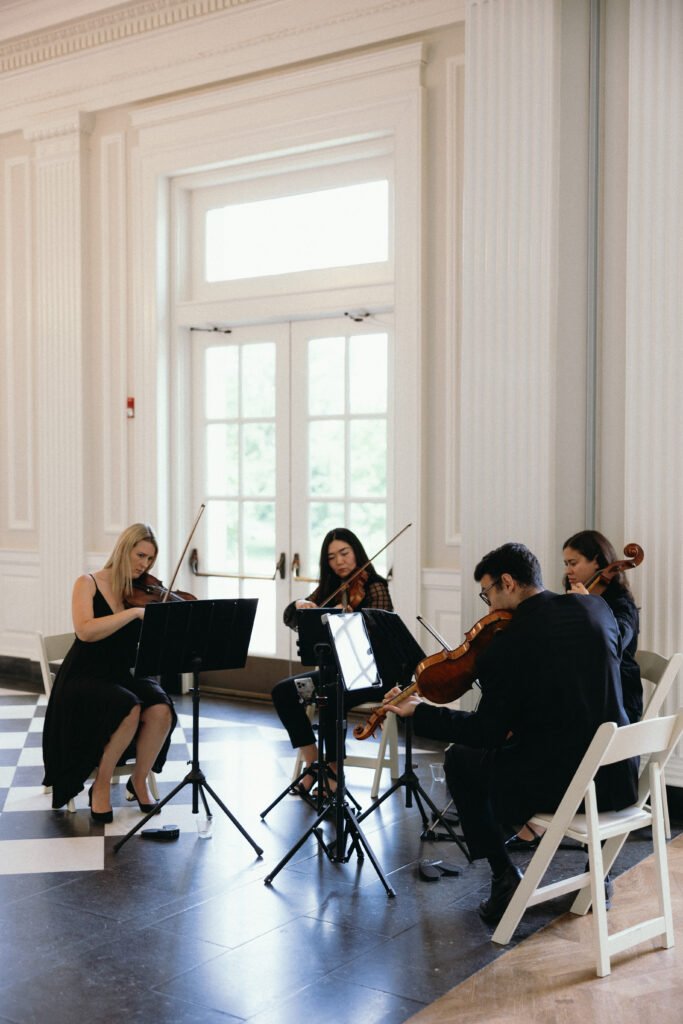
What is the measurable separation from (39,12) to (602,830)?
19.7 ft

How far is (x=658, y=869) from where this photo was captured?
306 centimetres

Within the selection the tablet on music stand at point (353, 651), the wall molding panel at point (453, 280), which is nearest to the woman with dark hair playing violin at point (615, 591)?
the tablet on music stand at point (353, 651)

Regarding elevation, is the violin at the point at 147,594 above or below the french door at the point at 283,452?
below

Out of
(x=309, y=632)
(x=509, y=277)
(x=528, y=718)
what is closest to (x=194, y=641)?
(x=309, y=632)

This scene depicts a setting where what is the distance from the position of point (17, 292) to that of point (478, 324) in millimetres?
3752

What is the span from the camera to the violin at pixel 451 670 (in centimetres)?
331

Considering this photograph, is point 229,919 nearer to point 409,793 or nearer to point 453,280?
point 409,793

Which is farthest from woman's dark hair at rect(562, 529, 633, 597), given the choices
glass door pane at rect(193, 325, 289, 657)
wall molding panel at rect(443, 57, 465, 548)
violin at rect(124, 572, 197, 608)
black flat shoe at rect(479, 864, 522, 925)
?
glass door pane at rect(193, 325, 289, 657)

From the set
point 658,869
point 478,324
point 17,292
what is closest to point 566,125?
point 478,324

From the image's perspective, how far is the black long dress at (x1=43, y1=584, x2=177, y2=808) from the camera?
165 inches

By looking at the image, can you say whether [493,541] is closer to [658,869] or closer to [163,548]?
[658,869]

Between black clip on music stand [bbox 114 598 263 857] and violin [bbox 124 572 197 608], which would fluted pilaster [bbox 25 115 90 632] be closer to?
violin [bbox 124 572 197 608]

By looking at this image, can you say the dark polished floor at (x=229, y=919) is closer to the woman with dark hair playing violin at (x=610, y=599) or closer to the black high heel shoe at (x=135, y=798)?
the black high heel shoe at (x=135, y=798)

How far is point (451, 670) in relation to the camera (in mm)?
3371
